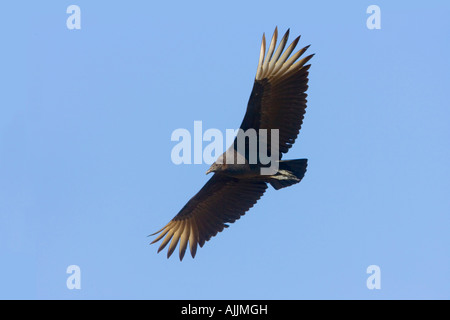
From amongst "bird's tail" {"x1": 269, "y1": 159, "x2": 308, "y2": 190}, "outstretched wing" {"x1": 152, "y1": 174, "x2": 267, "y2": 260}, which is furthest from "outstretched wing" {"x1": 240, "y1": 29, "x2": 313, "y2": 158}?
"outstretched wing" {"x1": 152, "y1": 174, "x2": 267, "y2": 260}

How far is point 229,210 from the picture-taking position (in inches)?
513

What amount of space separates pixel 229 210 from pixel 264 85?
236 cm

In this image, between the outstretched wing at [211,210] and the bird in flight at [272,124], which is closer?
the bird in flight at [272,124]

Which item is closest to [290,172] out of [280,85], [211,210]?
[280,85]

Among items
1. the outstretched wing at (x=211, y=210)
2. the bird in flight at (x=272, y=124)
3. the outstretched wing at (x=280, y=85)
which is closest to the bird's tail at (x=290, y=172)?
the bird in flight at (x=272, y=124)

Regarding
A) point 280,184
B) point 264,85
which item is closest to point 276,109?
point 264,85

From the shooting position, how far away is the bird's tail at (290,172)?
11.9m

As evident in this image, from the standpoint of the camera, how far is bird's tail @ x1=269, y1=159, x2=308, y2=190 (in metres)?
11.9

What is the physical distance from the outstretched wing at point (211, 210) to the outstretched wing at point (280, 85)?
4.83 ft

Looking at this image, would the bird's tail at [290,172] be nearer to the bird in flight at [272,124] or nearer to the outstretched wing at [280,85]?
the bird in flight at [272,124]

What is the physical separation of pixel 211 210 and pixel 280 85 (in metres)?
2.61

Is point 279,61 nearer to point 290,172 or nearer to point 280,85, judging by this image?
point 280,85
